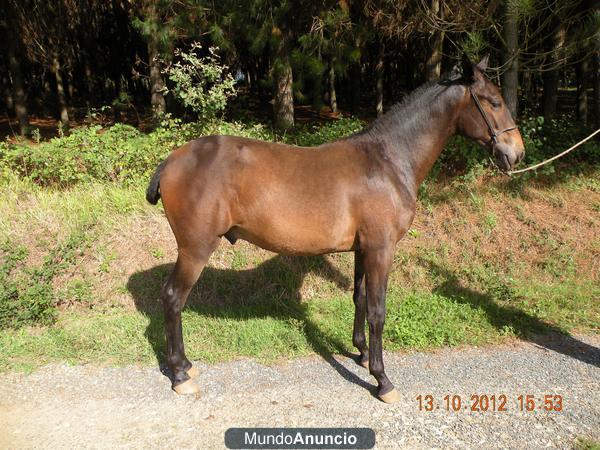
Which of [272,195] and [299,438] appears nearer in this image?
[299,438]

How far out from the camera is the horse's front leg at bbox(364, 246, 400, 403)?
3383mm

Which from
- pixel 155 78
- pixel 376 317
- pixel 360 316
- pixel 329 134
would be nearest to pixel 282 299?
pixel 360 316

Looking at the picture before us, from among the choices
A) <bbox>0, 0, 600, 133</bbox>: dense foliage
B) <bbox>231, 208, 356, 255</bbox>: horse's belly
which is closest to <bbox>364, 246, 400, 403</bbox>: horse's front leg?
<bbox>231, 208, 356, 255</bbox>: horse's belly

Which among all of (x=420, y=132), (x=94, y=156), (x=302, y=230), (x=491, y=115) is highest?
(x=491, y=115)

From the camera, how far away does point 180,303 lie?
3.60 metres

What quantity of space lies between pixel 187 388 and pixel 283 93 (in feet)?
21.6

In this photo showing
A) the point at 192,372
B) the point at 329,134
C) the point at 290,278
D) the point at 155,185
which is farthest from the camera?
the point at 329,134

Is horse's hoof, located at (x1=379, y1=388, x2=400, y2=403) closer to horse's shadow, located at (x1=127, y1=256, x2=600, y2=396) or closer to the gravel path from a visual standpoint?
the gravel path

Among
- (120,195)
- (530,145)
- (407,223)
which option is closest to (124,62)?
(120,195)

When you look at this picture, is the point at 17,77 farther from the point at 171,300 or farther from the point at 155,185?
the point at 171,300

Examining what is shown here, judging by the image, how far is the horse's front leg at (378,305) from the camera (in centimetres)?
338

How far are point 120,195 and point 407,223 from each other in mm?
4343

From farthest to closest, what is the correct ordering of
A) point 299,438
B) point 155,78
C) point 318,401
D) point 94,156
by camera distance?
point 155,78, point 94,156, point 318,401, point 299,438

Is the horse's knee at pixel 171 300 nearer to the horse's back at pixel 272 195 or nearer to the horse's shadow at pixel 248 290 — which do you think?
the horse's back at pixel 272 195
